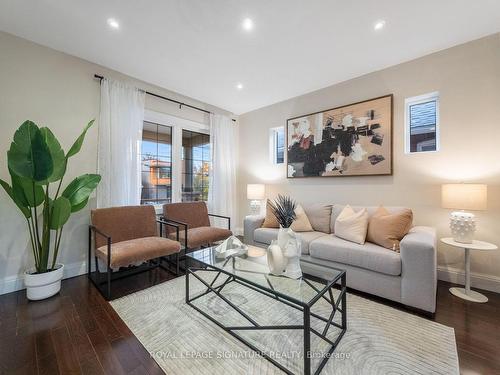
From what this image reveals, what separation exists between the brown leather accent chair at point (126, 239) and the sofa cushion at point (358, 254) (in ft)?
5.48

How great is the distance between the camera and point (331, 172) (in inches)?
129

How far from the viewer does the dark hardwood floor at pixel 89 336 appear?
4.43ft

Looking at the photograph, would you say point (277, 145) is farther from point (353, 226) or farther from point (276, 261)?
point (276, 261)

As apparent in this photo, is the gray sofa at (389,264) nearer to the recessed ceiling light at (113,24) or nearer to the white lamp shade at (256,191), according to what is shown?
the white lamp shade at (256,191)

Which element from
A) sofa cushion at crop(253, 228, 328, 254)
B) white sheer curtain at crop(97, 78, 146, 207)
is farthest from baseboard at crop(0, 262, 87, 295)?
sofa cushion at crop(253, 228, 328, 254)

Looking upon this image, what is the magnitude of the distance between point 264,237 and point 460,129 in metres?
2.60

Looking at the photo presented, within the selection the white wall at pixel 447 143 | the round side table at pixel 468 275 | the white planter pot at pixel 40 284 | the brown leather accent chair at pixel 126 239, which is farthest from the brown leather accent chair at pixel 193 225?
the round side table at pixel 468 275

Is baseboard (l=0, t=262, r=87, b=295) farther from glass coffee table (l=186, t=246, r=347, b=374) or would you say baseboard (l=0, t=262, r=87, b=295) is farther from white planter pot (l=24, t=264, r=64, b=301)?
glass coffee table (l=186, t=246, r=347, b=374)

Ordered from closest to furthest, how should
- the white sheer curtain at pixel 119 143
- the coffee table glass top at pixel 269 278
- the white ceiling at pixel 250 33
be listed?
1. the coffee table glass top at pixel 269 278
2. the white ceiling at pixel 250 33
3. the white sheer curtain at pixel 119 143

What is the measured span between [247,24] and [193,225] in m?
2.70

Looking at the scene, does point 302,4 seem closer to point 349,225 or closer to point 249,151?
point 349,225

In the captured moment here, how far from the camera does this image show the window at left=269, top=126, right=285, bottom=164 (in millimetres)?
4125

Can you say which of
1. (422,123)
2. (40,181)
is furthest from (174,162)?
(422,123)

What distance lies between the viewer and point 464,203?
6.73ft
